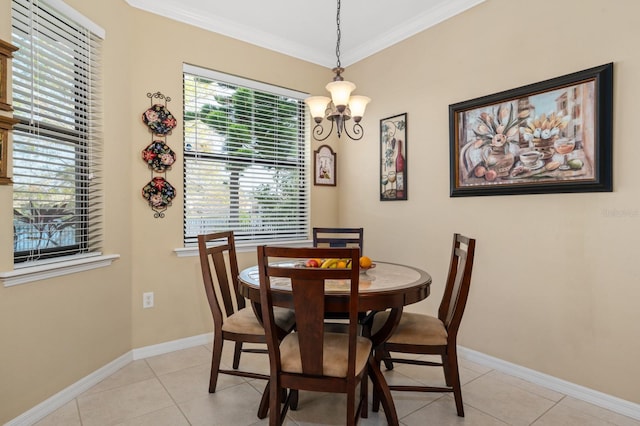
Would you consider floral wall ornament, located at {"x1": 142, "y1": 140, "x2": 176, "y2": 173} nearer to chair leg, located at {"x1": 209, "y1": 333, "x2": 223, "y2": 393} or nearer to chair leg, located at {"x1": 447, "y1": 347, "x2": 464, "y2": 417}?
chair leg, located at {"x1": 209, "y1": 333, "x2": 223, "y2": 393}

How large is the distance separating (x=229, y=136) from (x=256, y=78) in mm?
642

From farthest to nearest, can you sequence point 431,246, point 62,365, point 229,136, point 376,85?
point 376,85 < point 229,136 < point 431,246 < point 62,365

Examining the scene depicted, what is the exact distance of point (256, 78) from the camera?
345 cm

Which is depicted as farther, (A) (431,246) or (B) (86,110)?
(A) (431,246)

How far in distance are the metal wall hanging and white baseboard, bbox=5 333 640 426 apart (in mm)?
1092

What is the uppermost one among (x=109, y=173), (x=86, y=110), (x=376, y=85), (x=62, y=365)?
(x=376, y=85)

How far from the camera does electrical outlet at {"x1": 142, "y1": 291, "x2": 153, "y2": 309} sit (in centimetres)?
285

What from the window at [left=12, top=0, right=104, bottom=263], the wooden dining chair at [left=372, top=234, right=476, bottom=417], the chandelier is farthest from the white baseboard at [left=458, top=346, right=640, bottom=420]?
the window at [left=12, top=0, right=104, bottom=263]

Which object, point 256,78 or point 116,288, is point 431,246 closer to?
point 256,78

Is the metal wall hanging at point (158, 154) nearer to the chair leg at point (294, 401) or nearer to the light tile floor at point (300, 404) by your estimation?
the light tile floor at point (300, 404)

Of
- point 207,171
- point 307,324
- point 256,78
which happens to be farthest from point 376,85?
point 307,324

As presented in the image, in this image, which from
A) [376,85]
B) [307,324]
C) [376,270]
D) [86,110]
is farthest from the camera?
[376,85]

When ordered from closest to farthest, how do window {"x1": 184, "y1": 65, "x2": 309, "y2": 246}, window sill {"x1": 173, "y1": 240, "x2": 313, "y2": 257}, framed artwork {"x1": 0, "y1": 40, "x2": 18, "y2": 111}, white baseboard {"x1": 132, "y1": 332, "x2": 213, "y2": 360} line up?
1. framed artwork {"x1": 0, "y1": 40, "x2": 18, "y2": 111}
2. white baseboard {"x1": 132, "y1": 332, "x2": 213, "y2": 360}
3. window sill {"x1": 173, "y1": 240, "x2": 313, "y2": 257}
4. window {"x1": 184, "y1": 65, "x2": 309, "y2": 246}

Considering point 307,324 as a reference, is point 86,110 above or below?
above
